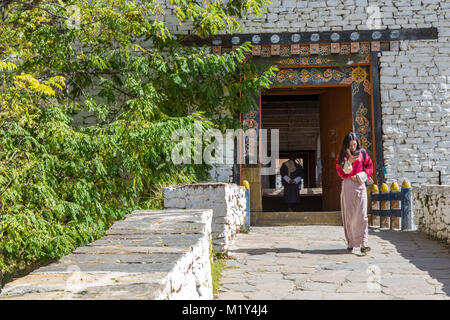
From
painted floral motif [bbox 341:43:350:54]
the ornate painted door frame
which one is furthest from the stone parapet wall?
painted floral motif [bbox 341:43:350:54]

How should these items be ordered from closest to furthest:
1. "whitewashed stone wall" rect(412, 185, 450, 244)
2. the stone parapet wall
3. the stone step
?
the stone parapet wall < "whitewashed stone wall" rect(412, 185, 450, 244) < the stone step

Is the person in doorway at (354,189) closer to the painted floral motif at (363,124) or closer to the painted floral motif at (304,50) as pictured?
the painted floral motif at (363,124)

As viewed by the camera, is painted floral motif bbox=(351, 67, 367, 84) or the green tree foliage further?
painted floral motif bbox=(351, 67, 367, 84)

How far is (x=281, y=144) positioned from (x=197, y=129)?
10.0 meters

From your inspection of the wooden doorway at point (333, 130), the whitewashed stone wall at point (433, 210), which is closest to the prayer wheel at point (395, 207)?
the whitewashed stone wall at point (433, 210)

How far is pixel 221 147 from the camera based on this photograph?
855 cm

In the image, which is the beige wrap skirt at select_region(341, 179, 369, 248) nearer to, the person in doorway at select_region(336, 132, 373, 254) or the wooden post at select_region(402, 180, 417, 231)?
the person in doorway at select_region(336, 132, 373, 254)

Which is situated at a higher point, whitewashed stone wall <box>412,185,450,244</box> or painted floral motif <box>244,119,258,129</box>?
painted floral motif <box>244,119,258,129</box>

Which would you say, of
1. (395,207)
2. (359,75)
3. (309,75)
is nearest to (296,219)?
(395,207)

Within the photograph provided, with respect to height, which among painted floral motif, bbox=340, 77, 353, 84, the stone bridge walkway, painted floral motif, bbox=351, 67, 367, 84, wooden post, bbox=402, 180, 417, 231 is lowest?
the stone bridge walkway

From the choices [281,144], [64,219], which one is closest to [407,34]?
[64,219]

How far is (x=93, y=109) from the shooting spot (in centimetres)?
750

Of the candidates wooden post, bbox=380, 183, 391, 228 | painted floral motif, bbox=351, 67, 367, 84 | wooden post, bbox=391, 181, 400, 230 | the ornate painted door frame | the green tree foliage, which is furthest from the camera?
painted floral motif, bbox=351, 67, 367, 84

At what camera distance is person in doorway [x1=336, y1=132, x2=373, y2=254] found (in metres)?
5.21
